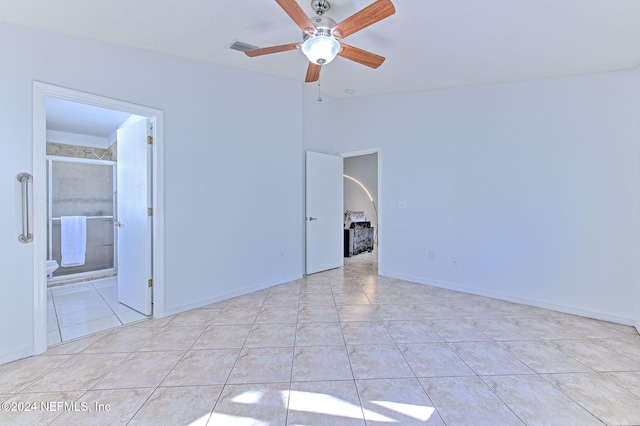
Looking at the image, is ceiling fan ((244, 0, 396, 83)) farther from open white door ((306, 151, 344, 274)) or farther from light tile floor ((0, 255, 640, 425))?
open white door ((306, 151, 344, 274))

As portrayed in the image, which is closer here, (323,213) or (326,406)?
(326,406)

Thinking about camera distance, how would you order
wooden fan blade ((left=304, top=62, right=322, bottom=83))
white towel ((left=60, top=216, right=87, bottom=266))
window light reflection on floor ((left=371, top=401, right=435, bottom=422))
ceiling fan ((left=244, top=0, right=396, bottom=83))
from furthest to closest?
white towel ((left=60, top=216, right=87, bottom=266)) < wooden fan blade ((left=304, top=62, right=322, bottom=83)) < ceiling fan ((left=244, top=0, right=396, bottom=83)) < window light reflection on floor ((left=371, top=401, right=435, bottom=422))

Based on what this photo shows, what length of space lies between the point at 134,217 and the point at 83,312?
1144 millimetres

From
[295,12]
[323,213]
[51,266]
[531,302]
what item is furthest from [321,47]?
[51,266]

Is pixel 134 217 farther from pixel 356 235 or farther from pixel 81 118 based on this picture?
pixel 356 235

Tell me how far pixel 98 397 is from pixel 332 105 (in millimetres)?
4519

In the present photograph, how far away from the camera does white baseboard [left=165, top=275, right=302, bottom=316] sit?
9.65 feet

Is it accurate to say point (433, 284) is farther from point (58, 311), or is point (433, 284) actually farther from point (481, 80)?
point (58, 311)

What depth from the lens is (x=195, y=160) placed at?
308cm

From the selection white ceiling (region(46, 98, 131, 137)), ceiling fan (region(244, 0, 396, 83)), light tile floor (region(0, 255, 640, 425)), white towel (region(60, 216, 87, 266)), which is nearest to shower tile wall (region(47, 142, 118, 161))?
white ceiling (region(46, 98, 131, 137))

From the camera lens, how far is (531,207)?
3.23m

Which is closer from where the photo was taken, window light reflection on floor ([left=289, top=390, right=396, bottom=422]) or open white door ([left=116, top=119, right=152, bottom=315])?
window light reflection on floor ([left=289, top=390, right=396, bottom=422])

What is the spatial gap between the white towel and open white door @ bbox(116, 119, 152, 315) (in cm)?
176

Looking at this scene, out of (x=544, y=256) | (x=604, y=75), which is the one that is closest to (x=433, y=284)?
(x=544, y=256)
